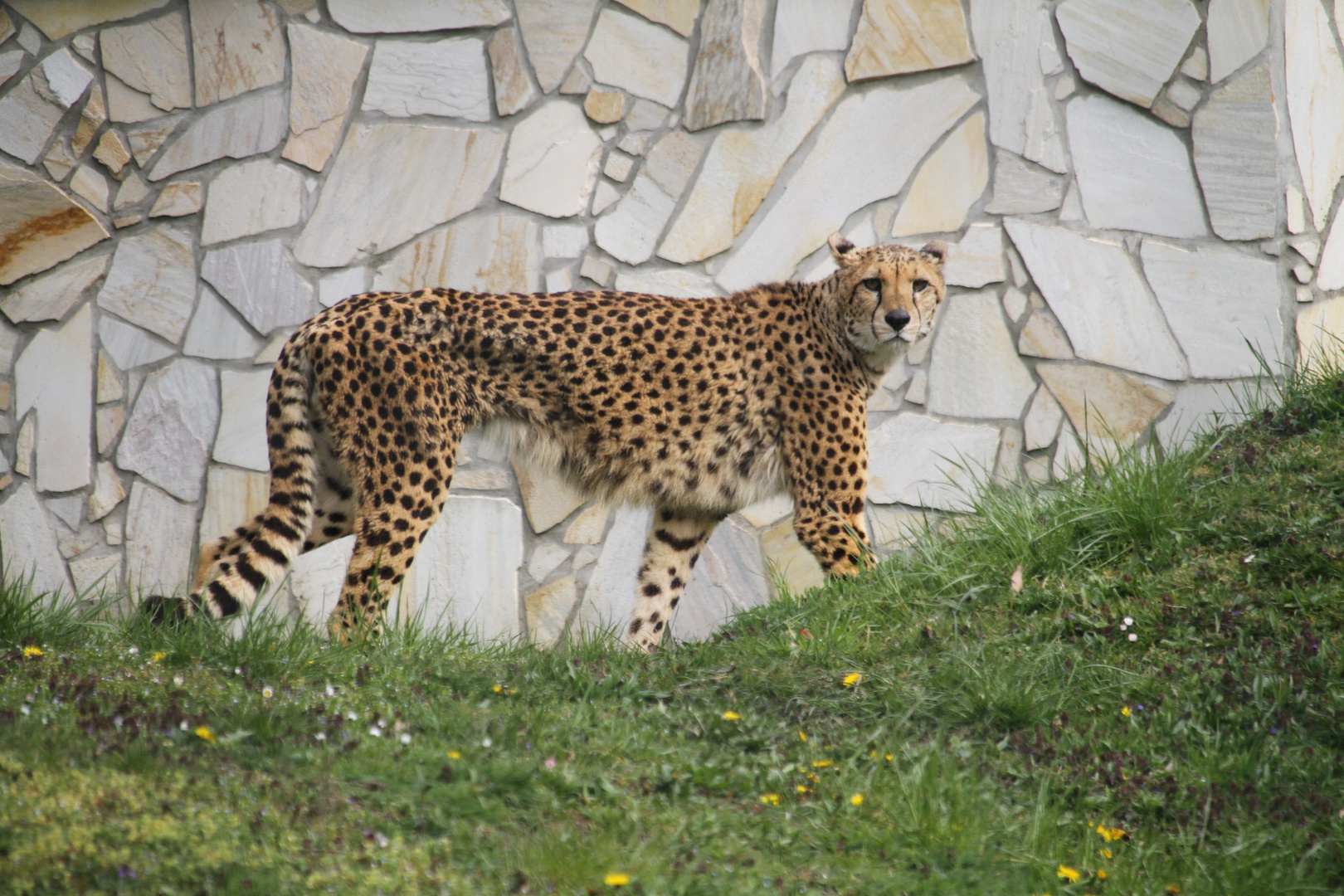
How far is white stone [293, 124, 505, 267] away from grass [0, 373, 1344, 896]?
323cm

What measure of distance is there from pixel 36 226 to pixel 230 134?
4.06ft

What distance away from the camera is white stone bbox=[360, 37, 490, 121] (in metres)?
7.12

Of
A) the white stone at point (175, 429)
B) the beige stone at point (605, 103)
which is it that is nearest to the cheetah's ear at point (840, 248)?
the beige stone at point (605, 103)

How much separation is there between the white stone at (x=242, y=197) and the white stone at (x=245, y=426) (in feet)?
2.86

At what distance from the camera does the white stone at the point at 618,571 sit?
22.9 feet

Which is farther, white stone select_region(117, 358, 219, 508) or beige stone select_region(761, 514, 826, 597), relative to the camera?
white stone select_region(117, 358, 219, 508)

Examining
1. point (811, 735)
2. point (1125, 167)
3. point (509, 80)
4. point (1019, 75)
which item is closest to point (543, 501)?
point (509, 80)

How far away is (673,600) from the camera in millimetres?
5652

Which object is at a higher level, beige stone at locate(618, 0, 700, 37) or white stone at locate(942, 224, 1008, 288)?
beige stone at locate(618, 0, 700, 37)

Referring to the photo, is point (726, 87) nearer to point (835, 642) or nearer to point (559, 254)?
point (559, 254)

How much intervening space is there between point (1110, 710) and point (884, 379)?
349 centimetres

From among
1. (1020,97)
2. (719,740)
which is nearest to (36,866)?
(719,740)

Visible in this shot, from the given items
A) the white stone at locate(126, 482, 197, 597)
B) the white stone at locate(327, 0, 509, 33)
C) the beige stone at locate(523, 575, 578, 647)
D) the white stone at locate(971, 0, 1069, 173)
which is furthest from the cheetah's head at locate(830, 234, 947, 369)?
the white stone at locate(126, 482, 197, 597)

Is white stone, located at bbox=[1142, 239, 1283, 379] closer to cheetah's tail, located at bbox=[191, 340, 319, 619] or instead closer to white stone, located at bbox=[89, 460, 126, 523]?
cheetah's tail, located at bbox=[191, 340, 319, 619]
